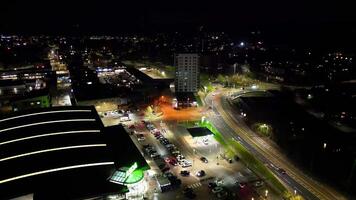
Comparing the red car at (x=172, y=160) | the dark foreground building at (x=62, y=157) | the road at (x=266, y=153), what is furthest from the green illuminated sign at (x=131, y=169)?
the road at (x=266, y=153)

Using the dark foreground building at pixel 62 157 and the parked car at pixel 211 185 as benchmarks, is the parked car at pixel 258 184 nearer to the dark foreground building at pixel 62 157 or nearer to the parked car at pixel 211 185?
the parked car at pixel 211 185

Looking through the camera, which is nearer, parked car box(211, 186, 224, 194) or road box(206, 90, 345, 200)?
parked car box(211, 186, 224, 194)

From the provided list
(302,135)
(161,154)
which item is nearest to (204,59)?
(302,135)

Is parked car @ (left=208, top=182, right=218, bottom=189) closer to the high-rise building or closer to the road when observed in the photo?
the road

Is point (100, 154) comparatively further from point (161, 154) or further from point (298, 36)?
point (298, 36)

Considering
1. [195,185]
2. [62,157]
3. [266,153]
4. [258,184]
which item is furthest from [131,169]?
[266,153]

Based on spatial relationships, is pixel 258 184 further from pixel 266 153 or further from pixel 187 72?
pixel 187 72

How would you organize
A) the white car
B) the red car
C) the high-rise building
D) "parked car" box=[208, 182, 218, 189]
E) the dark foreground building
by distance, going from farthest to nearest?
the high-rise building
the red car
the white car
"parked car" box=[208, 182, 218, 189]
the dark foreground building

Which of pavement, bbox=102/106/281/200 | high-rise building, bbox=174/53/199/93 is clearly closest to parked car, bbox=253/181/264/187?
pavement, bbox=102/106/281/200
